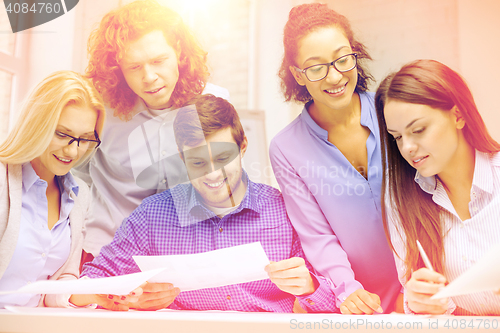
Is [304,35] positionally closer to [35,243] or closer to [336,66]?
[336,66]

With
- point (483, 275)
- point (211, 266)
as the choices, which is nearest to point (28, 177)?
point (211, 266)

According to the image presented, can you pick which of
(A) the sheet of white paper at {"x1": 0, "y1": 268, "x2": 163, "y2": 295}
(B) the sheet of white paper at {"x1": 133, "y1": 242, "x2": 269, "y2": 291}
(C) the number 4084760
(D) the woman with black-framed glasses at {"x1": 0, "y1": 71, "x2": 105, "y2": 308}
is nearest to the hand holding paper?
(B) the sheet of white paper at {"x1": 133, "y1": 242, "x2": 269, "y2": 291}

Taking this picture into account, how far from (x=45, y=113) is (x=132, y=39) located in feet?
1.25

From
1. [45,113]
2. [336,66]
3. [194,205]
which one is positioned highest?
[336,66]

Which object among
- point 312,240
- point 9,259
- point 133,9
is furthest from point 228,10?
point 9,259

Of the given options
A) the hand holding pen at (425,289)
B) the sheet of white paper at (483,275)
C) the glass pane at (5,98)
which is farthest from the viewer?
the glass pane at (5,98)

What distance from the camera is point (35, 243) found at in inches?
47.5

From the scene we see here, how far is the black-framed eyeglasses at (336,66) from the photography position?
3.54 feet

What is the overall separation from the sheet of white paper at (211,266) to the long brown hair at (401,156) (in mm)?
392

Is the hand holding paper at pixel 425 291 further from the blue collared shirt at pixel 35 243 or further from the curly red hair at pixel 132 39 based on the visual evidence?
the blue collared shirt at pixel 35 243

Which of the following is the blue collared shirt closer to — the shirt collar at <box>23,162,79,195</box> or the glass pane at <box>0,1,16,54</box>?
the shirt collar at <box>23,162,79,195</box>

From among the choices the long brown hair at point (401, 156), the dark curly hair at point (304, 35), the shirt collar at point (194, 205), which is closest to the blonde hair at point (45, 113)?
the shirt collar at point (194, 205)

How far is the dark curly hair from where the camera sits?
3.63 feet

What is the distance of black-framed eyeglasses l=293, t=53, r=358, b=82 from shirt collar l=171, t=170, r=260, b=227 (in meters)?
0.38
